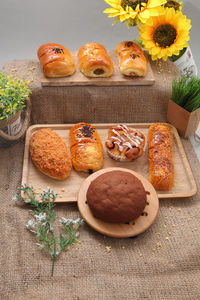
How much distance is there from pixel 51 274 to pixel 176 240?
675 millimetres

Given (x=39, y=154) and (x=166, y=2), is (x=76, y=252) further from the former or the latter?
(x=166, y=2)

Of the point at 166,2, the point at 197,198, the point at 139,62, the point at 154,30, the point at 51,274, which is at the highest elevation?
the point at 166,2

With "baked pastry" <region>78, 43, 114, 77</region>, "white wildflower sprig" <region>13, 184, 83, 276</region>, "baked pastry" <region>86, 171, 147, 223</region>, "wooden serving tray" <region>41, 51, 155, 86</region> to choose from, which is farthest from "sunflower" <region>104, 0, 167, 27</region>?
"white wildflower sprig" <region>13, 184, 83, 276</region>

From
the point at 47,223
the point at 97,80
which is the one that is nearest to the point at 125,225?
the point at 47,223

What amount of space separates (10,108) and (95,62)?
2.15 ft

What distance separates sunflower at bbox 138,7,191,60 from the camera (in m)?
2.25

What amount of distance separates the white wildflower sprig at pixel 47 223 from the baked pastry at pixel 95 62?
2.89 ft

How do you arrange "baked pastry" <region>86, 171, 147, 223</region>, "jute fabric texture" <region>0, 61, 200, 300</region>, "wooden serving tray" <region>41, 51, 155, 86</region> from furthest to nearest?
"wooden serving tray" <region>41, 51, 155, 86</region>, "baked pastry" <region>86, 171, 147, 223</region>, "jute fabric texture" <region>0, 61, 200, 300</region>

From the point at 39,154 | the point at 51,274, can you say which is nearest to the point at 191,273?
the point at 51,274

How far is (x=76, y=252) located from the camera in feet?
5.70

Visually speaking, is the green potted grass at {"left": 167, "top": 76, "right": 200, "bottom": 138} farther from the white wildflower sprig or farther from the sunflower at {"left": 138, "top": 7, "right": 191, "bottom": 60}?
the white wildflower sprig

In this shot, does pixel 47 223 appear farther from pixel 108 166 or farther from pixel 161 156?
pixel 161 156

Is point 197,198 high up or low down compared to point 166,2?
down

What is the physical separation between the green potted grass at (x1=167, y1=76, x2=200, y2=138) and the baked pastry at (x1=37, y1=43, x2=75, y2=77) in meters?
0.73
